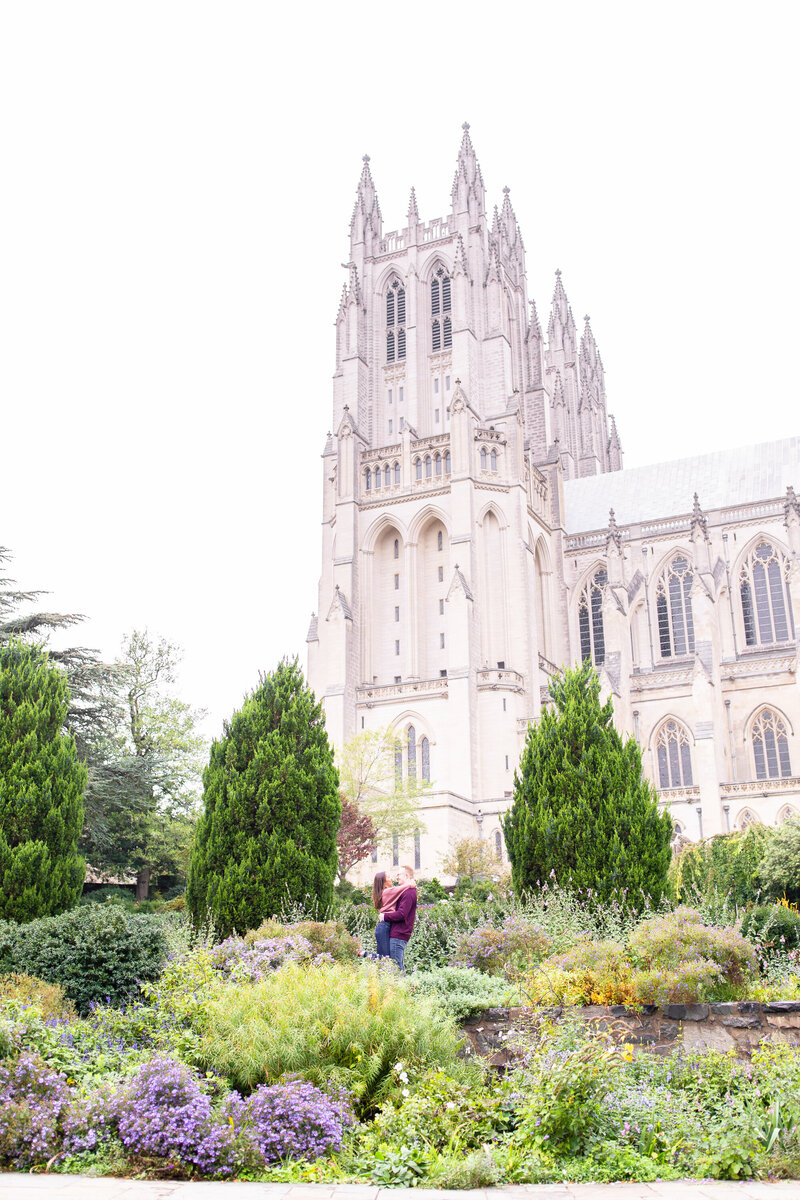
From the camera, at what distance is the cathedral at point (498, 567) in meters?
44.5

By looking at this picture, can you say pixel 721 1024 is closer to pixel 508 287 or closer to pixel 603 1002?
pixel 603 1002

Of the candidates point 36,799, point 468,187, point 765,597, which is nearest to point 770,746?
point 765,597

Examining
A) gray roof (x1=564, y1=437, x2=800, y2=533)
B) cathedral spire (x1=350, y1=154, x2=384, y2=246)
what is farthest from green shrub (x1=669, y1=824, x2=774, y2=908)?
cathedral spire (x1=350, y1=154, x2=384, y2=246)

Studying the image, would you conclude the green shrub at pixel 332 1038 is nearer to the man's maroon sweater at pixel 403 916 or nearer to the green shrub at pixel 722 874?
the man's maroon sweater at pixel 403 916

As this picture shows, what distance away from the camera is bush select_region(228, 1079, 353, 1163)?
7383mm

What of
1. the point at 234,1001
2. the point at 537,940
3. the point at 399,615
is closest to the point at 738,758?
the point at 399,615

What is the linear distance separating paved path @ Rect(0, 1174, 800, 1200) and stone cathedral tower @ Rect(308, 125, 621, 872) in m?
35.4

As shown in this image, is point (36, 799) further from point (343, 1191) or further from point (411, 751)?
point (411, 751)

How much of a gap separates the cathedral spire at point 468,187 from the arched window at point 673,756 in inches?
1144

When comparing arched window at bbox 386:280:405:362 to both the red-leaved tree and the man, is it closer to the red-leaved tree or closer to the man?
the red-leaved tree

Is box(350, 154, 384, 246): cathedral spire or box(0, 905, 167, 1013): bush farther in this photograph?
box(350, 154, 384, 246): cathedral spire

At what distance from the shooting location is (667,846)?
17.1 meters

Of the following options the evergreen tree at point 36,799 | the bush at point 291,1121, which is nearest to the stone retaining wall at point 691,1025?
the bush at point 291,1121

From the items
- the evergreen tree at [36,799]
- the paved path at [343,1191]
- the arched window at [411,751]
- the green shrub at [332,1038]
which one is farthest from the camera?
the arched window at [411,751]
